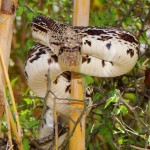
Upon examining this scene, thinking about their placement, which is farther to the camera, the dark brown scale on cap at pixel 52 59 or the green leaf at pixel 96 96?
the green leaf at pixel 96 96

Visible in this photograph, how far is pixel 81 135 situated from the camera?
197 centimetres

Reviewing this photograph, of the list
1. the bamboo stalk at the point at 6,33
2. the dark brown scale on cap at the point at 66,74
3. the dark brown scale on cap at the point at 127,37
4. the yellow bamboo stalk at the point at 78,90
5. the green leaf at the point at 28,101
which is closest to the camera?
the bamboo stalk at the point at 6,33

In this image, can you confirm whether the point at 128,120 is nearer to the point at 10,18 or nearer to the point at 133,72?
the point at 133,72

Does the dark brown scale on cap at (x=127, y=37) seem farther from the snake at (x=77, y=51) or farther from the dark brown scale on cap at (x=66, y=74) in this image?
the dark brown scale on cap at (x=66, y=74)

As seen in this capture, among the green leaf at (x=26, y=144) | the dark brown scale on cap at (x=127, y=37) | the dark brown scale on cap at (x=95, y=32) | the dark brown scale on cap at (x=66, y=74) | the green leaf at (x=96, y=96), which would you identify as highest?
the dark brown scale on cap at (x=95, y=32)

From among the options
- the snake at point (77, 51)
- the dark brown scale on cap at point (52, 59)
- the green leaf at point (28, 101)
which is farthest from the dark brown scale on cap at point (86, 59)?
the green leaf at point (28, 101)

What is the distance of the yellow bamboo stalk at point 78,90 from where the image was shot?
6.18 ft

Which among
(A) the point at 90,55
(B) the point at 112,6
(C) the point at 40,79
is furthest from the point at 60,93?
(B) the point at 112,6

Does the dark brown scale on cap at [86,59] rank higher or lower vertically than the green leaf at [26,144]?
higher

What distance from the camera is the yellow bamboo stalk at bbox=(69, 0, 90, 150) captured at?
74.2 inches

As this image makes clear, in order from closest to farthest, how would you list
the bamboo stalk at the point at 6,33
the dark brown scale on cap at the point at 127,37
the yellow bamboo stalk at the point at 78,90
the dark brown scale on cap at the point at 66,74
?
the bamboo stalk at the point at 6,33 → the yellow bamboo stalk at the point at 78,90 → the dark brown scale on cap at the point at 127,37 → the dark brown scale on cap at the point at 66,74

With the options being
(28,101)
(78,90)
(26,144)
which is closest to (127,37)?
(78,90)

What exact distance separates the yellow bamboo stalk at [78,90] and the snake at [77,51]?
3 cm

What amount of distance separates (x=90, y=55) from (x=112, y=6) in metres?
0.89
